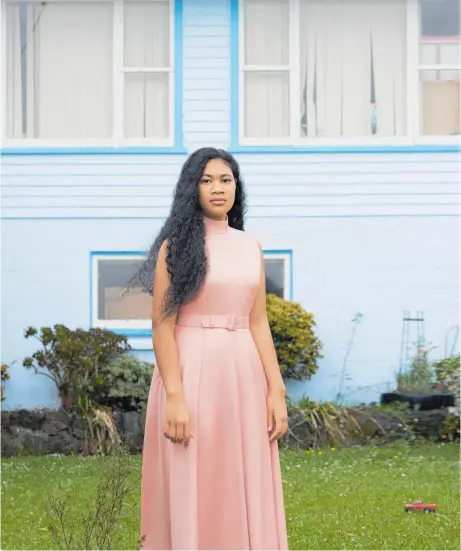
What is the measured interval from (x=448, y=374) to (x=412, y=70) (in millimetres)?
3671

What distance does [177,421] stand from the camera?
193 inches

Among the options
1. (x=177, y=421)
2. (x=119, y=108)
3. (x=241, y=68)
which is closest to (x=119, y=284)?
(x=119, y=108)

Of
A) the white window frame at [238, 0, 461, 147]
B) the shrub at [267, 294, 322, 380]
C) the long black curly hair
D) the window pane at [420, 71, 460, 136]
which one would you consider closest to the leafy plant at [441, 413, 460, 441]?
the shrub at [267, 294, 322, 380]

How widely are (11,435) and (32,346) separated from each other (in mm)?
1440

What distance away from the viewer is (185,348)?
509 cm

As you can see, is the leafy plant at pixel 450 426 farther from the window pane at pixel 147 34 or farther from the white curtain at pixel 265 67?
the window pane at pixel 147 34

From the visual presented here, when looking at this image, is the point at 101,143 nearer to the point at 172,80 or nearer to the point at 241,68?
the point at 172,80

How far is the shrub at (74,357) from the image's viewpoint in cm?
1177

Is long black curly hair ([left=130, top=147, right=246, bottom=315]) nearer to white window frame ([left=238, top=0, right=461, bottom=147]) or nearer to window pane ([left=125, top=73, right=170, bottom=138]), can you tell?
white window frame ([left=238, top=0, right=461, bottom=147])

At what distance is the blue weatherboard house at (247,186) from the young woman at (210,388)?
7575 millimetres

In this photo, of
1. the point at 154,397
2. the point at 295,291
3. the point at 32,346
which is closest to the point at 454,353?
the point at 295,291

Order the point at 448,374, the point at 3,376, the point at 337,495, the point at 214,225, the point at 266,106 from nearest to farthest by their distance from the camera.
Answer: the point at 214,225 → the point at 337,495 → the point at 3,376 → the point at 448,374 → the point at 266,106

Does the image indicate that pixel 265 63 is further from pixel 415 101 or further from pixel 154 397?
pixel 154 397

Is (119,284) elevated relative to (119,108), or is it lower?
lower
